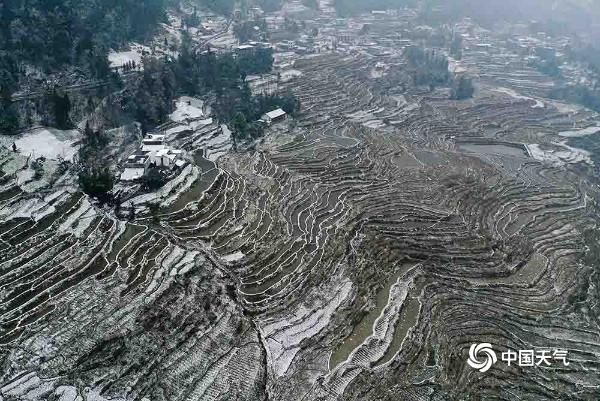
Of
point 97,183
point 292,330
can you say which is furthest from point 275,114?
point 292,330

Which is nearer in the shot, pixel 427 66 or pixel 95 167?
pixel 95 167

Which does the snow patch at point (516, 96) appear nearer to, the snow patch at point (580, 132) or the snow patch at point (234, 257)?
the snow patch at point (580, 132)

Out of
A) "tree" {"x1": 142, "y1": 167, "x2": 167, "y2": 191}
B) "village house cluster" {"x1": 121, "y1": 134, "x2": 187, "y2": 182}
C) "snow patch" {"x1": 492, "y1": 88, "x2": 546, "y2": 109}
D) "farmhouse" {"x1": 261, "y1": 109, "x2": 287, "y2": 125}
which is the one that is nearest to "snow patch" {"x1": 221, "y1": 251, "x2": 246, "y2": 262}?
"tree" {"x1": 142, "y1": 167, "x2": 167, "y2": 191}

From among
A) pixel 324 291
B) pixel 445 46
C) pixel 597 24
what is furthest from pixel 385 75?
pixel 597 24

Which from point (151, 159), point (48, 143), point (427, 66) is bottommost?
point (427, 66)

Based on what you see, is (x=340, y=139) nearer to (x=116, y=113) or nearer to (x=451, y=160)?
(x=451, y=160)

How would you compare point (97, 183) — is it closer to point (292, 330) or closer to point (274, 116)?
point (292, 330)

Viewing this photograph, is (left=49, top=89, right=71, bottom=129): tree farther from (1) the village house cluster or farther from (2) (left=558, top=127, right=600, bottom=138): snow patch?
(2) (left=558, top=127, right=600, bottom=138): snow patch

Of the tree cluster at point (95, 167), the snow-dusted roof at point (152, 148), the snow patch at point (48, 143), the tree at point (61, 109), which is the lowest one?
the snow-dusted roof at point (152, 148)

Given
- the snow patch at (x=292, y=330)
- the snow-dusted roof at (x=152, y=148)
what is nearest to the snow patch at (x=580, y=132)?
the snow patch at (x=292, y=330)
